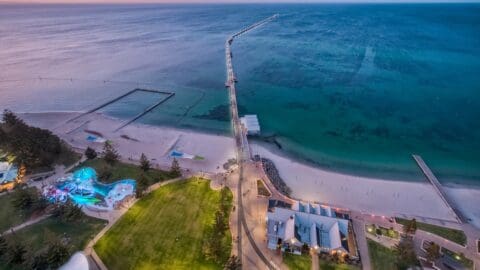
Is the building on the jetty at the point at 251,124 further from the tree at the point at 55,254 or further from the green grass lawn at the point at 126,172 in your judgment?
the tree at the point at 55,254

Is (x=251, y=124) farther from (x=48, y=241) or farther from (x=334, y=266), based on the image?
(x=48, y=241)

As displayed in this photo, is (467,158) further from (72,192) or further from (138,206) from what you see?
(72,192)

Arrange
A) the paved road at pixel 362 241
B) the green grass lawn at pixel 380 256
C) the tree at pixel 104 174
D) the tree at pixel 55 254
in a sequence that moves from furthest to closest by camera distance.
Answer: the tree at pixel 104 174
the paved road at pixel 362 241
the green grass lawn at pixel 380 256
the tree at pixel 55 254

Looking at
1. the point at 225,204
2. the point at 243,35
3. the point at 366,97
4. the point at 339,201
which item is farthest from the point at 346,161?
the point at 243,35

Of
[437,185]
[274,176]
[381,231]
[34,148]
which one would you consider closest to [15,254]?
[34,148]

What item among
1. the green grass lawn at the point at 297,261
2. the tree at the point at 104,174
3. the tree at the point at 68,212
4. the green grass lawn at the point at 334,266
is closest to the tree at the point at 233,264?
the green grass lawn at the point at 297,261
